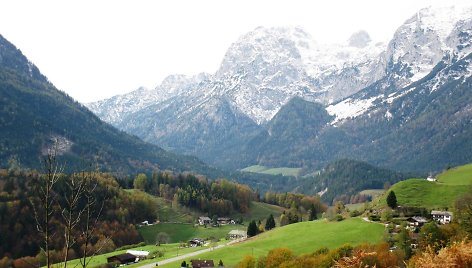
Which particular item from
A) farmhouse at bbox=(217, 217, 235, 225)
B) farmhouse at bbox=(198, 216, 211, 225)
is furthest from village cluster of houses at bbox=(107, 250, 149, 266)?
farmhouse at bbox=(217, 217, 235, 225)

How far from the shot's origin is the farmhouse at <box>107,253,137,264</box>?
378 ft

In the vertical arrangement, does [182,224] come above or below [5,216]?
below

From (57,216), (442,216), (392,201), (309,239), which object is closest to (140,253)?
(57,216)

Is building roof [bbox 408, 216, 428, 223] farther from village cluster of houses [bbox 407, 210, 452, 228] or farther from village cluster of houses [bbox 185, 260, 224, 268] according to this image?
village cluster of houses [bbox 185, 260, 224, 268]

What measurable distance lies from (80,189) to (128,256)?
4320 inches

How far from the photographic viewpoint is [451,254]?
2528cm

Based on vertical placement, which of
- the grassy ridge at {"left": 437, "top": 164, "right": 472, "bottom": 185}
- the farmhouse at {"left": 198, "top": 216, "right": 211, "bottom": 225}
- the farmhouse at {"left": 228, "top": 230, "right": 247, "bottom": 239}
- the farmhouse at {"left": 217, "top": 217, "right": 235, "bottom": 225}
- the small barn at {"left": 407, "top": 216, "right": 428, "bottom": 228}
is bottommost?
the farmhouse at {"left": 217, "top": 217, "right": 235, "bottom": 225}

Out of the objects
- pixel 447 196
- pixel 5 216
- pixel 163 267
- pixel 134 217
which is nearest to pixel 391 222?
pixel 447 196

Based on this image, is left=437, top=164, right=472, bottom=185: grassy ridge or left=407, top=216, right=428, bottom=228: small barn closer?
left=407, top=216, right=428, bottom=228: small barn

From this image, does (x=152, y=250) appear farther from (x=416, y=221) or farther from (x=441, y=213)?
(x=441, y=213)

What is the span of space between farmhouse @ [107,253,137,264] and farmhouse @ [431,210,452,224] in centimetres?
6981

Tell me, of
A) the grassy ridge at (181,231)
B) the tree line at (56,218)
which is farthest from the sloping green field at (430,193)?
the tree line at (56,218)

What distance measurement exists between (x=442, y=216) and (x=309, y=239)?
30.2m

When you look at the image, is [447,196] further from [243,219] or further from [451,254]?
[451,254]
